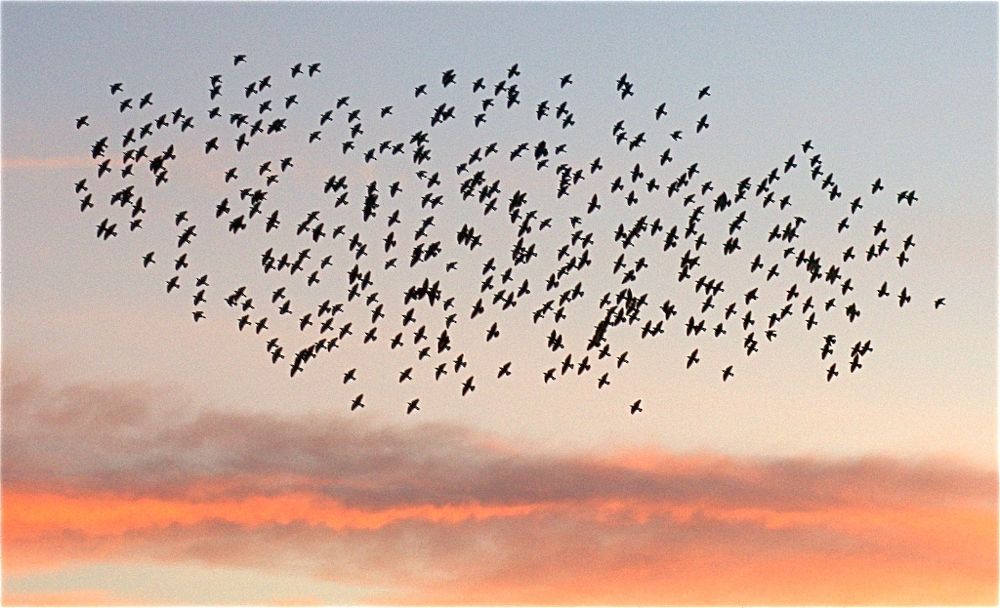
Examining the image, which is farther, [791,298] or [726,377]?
[791,298]

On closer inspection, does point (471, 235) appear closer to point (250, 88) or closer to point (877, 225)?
point (250, 88)

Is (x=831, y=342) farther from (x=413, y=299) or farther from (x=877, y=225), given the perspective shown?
(x=413, y=299)

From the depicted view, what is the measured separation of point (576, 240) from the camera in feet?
577

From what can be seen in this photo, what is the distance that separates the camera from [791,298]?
560 feet

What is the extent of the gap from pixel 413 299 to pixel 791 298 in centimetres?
2963

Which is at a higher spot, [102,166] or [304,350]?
[102,166]

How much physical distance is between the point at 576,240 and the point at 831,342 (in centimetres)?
2203

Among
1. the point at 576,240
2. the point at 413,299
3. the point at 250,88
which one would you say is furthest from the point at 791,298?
the point at 250,88

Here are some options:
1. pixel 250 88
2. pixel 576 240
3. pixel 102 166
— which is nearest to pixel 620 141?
pixel 576 240

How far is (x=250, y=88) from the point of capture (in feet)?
545

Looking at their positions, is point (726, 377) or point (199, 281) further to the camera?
point (199, 281)

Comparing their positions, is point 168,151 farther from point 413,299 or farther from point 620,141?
point 620,141

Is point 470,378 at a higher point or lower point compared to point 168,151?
lower

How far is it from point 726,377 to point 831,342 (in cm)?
1327
